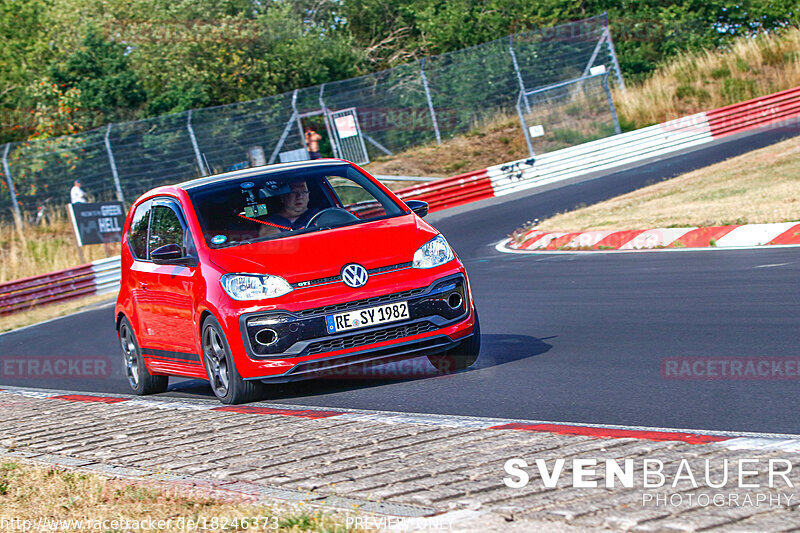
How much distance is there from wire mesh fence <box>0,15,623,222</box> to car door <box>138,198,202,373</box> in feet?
65.5

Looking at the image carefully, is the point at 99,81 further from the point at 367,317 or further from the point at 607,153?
the point at 367,317

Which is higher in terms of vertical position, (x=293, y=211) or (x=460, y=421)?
(x=293, y=211)

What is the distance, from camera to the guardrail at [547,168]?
76.2 feet

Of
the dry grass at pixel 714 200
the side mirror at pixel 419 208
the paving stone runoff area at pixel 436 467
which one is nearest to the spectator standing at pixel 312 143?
the dry grass at pixel 714 200

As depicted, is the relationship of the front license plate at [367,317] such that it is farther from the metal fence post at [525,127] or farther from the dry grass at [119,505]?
the metal fence post at [525,127]

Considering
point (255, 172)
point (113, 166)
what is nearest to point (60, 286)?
point (113, 166)

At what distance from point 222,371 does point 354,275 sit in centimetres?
124

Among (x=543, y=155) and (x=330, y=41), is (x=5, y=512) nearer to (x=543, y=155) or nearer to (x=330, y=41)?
(x=543, y=155)

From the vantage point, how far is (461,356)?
26.0 feet

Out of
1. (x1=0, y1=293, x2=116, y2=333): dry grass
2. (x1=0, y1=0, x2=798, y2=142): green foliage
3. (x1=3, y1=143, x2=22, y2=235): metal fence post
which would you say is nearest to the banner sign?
(x1=0, y1=293, x2=116, y2=333): dry grass

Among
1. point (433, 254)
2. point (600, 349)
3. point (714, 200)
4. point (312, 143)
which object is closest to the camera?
point (433, 254)

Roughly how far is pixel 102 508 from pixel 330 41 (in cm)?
4396

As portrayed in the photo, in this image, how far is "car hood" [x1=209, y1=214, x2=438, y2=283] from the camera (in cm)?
724

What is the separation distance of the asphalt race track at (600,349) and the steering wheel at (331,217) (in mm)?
1220
